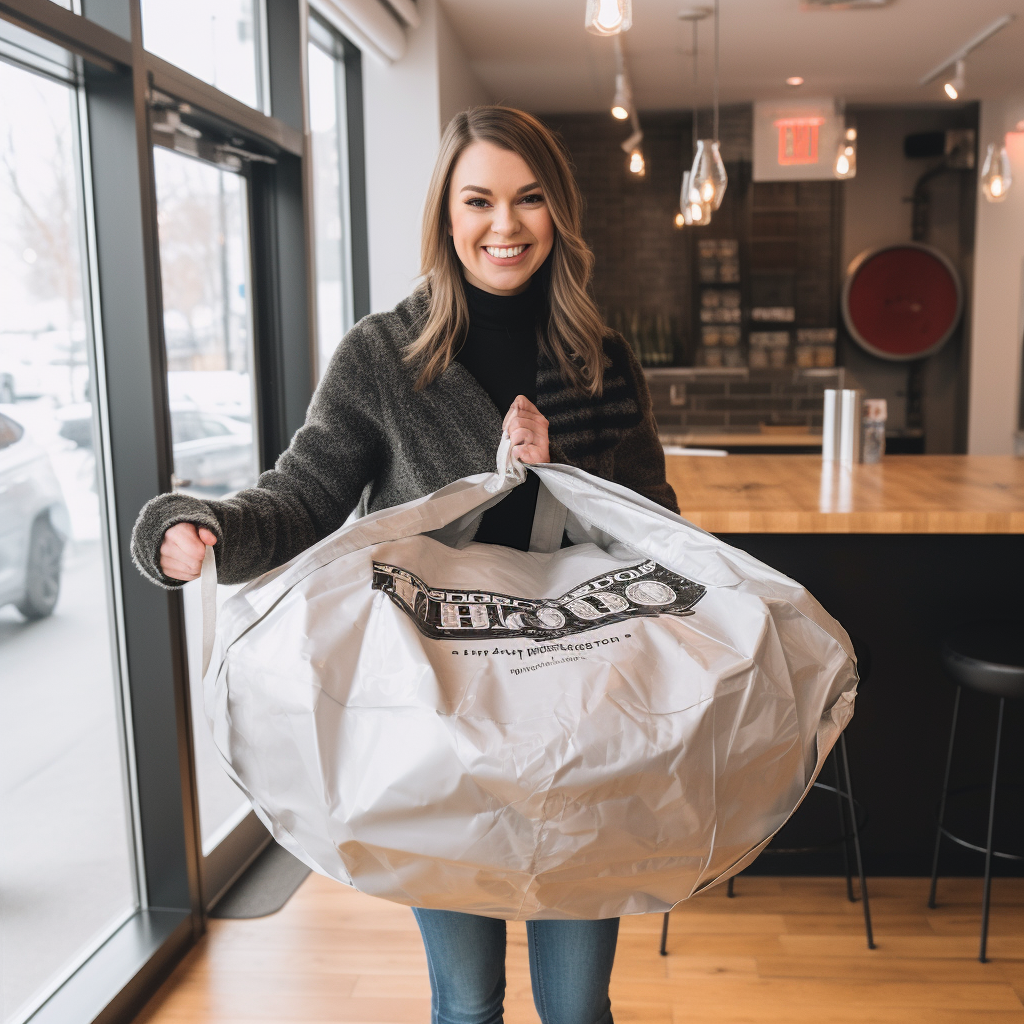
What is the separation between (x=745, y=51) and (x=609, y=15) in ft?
12.1

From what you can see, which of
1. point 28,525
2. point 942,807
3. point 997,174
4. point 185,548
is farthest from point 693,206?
point 185,548

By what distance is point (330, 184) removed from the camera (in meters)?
3.95

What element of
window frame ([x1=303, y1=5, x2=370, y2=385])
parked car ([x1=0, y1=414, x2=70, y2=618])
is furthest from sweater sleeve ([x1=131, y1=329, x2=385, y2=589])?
window frame ([x1=303, y1=5, x2=370, y2=385])

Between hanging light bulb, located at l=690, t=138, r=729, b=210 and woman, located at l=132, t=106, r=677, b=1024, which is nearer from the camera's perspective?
woman, located at l=132, t=106, r=677, b=1024

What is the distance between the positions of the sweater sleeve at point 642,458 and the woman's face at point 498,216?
0.23m

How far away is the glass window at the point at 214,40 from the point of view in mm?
2312

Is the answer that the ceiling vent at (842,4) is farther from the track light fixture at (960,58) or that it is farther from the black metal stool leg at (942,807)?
the black metal stool leg at (942,807)

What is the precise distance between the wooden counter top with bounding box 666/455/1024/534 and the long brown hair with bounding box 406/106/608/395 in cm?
93

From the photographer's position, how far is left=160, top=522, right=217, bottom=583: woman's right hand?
1068 millimetres

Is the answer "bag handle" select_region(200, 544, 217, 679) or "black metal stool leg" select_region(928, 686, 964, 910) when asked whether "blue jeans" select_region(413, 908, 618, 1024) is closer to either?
"bag handle" select_region(200, 544, 217, 679)

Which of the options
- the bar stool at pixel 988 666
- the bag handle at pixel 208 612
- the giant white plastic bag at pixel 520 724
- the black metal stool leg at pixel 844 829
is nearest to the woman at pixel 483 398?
the bag handle at pixel 208 612

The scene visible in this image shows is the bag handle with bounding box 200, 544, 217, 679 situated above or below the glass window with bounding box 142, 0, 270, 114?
below

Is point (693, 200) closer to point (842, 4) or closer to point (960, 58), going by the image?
point (842, 4)

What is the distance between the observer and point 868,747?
98.3 inches
